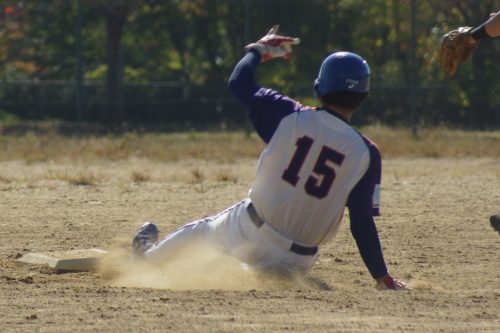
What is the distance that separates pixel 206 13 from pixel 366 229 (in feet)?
56.4

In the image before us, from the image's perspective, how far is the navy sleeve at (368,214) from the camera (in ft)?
18.5

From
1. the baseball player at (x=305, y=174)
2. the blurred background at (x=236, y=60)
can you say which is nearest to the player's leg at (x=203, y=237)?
the baseball player at (x=305, y=174)

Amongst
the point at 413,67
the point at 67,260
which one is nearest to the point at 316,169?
the point at 67,260

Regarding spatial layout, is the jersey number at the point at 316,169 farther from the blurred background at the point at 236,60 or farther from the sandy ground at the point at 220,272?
the blurred background at the point at 236,60

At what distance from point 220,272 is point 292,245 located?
436mm

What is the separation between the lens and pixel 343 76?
18.3 feet

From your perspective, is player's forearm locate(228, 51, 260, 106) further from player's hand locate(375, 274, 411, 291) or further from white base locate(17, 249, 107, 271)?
white base locate(17, 249, 107, 271)

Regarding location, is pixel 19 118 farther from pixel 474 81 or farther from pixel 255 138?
pixel 474 81

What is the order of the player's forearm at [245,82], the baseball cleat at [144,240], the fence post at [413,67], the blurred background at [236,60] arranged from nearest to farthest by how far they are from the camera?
1. the player's forearm at [245,82]
2. the baseball cleat at [144,240]
3. the fence post at [413,67]
4. the blurred background at [236,60]

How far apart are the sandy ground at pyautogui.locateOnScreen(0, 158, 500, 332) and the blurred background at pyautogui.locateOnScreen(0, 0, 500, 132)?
5.49 metres

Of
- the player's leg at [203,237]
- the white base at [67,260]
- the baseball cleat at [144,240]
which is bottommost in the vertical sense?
the white base at [67,260]

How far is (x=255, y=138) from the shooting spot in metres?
17.0

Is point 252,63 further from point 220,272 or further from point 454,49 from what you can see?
point 454,49

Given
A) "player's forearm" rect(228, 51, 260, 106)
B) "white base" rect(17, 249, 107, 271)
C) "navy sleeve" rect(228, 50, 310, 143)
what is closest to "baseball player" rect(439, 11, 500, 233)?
"navy sleeve" rect(228, 50, 310, 143)
